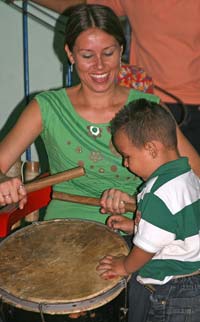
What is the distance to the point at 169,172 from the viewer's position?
50.1 inches

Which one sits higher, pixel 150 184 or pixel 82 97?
pixel 82 97

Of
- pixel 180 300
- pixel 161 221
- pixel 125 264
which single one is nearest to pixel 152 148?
pixel 161 221

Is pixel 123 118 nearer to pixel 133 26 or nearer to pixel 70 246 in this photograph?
pixel 70 246

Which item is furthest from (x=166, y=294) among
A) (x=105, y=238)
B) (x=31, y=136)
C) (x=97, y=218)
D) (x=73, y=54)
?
(x=73, y=54)

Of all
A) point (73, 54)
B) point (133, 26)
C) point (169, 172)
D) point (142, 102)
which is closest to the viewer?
point (169, 172)

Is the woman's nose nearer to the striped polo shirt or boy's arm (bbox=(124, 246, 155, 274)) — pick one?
the striped polo shirt

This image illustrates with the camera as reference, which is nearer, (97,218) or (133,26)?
(97,218)

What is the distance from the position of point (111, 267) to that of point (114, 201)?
24 cm

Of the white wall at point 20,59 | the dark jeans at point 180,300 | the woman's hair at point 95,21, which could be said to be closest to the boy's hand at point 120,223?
the dark jeans at point 180,300

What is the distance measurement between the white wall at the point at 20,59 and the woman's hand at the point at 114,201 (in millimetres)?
1406

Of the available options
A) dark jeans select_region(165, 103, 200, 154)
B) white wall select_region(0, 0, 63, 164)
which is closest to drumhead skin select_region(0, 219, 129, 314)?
dark jeans select_region(165, 103, 200, 154)

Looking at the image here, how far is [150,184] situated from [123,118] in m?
0.19

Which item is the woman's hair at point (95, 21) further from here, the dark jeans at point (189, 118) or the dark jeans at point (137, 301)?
the dark jeans at point (137, 301)

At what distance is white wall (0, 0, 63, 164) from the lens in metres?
2.68
